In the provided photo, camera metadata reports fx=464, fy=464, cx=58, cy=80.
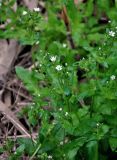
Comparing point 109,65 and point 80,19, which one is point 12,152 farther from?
point 80,19

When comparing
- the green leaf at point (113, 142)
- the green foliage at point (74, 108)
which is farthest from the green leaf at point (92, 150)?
the green leaf at point (113, 142)

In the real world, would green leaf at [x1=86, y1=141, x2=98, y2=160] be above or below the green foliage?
below

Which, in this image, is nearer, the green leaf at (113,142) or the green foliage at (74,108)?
the green foliage at (74,108)

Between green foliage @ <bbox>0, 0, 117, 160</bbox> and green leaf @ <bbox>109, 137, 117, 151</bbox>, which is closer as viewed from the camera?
green foliage @ <bbox>0, 0, 117, 160</bbox>

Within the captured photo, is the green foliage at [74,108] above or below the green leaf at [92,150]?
above

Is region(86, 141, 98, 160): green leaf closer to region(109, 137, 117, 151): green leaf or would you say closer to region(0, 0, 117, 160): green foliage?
region(0, 0, 117, 160): green foliage

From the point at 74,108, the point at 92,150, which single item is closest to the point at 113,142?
the point at 92,150

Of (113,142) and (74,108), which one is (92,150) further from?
(74,108)

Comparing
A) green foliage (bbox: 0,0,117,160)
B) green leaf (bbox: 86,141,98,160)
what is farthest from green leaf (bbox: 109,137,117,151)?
green leaf (bbox: 86,141,98,160)

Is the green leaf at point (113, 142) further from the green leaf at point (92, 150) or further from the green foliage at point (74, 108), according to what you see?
the green leaf at point (92, 150)

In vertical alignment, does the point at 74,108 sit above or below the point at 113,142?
above

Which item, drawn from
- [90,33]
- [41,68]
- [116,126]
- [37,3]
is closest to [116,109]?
[116,126]
